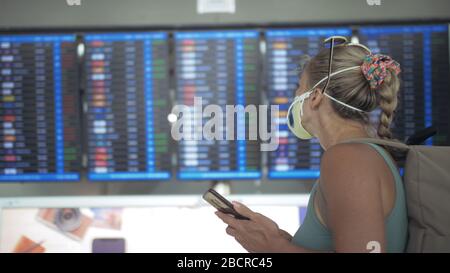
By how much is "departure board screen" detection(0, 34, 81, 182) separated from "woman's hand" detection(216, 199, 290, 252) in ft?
3.35

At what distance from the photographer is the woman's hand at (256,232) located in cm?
123

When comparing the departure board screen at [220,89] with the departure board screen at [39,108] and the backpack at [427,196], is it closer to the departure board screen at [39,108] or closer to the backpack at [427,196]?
the departure board screen at [39,108]

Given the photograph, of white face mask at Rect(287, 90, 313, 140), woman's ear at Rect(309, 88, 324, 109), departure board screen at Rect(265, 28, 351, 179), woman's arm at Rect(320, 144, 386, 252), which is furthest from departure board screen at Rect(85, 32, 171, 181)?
woman's arm at Rect(320, 144, 386, 252)

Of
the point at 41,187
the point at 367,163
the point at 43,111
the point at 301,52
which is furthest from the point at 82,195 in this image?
the point at 367,163

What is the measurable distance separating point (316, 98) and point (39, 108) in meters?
1.32

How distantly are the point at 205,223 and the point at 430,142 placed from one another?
0.99 meters

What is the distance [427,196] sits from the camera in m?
1.09

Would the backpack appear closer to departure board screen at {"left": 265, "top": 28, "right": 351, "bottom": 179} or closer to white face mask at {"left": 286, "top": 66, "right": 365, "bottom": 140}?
white face mask at {"left": 286, "top": 66, "right": 365, "bottom": 140}

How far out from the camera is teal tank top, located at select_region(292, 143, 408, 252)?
1.09 m

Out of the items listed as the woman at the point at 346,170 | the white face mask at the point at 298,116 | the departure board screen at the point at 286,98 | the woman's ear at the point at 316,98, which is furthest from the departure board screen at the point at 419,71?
the woman's ear at the point at 316,98

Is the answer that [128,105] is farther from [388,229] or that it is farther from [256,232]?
[388,229]

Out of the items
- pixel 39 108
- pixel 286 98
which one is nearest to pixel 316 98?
pixel 286 98

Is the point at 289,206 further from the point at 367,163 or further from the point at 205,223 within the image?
the point at 367,163

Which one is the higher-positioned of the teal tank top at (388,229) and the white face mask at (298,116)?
the white face mask at (298,116)
